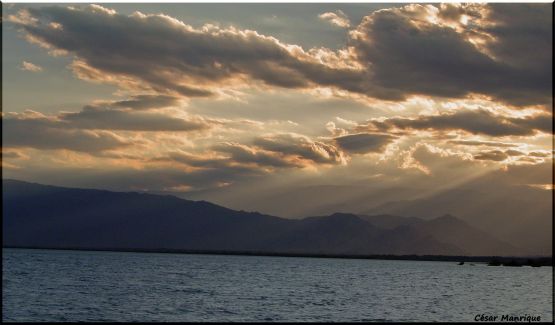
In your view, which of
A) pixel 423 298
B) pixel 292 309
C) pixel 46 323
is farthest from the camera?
pixel 423 298

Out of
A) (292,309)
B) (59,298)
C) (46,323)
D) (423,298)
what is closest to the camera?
(46,323)

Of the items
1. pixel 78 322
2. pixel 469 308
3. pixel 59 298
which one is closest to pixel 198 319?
Answer: pixel 78 322

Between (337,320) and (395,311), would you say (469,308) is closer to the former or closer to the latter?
(395,311)

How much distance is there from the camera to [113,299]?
265 feet

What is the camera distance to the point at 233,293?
A: 3610 inches

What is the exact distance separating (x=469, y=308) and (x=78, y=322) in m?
42.0

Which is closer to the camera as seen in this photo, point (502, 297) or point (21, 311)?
point (21, 311)

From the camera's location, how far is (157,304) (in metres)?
75.2

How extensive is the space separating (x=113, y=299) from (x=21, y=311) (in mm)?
14983

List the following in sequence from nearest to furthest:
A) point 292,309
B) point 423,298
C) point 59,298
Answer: point 292,309 < point 59,298 < point 423,298

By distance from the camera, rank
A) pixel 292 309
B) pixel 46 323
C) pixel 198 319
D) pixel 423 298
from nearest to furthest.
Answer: pixel 46 323
pixel 198 319
pixel 292 309
pixel 423 298

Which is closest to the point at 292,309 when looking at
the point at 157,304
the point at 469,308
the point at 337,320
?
the point at 337,320

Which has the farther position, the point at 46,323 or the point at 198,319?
the point at 198,319

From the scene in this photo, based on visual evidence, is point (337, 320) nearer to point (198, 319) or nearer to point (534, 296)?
point (198, 319)
